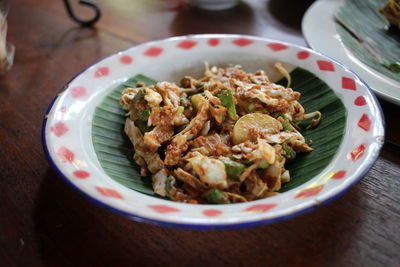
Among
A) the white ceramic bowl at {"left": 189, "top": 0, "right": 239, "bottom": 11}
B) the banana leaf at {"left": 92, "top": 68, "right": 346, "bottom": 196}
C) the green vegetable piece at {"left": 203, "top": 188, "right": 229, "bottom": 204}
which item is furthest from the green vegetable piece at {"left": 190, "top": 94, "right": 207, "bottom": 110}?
the white ceramic bowl at {"left": 189, "top": 0, "right": 239, "bottom": 11}

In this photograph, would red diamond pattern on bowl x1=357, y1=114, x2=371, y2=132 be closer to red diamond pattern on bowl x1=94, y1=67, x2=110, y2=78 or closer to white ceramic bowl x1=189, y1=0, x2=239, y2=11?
red diamond pattern on bowl x1=94, y1=67, x2=110, y2=78

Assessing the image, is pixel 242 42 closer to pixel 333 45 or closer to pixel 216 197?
pixel 333 45

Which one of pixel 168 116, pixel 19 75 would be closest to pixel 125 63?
pixel 168 116

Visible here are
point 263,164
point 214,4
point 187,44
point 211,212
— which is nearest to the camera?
point 211,212

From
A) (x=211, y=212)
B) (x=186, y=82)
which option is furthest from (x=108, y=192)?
(x=186, y=82)

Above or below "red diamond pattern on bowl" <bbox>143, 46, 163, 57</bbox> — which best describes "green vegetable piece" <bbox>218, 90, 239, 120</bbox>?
above

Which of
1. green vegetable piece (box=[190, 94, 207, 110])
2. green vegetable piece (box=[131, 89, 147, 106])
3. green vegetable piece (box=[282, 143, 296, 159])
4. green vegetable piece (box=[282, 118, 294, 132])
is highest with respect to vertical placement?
green vegetable piece (box=[282, 118, 294, 132])

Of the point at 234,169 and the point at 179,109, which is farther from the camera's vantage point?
the point at 179,109
